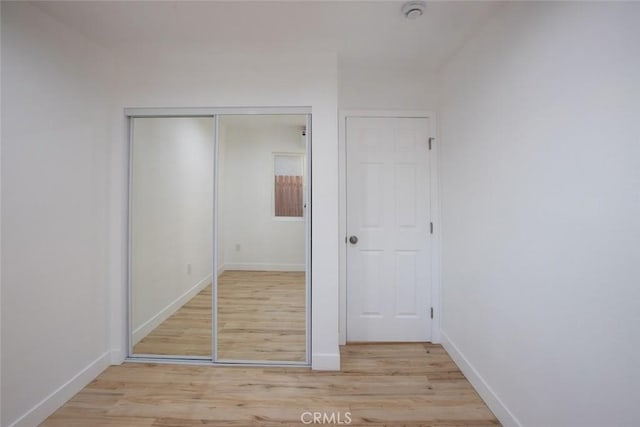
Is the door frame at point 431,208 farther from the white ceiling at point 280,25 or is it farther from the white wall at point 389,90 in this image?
the white ceiling at point 280,25

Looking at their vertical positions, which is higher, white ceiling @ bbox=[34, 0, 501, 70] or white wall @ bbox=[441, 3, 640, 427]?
white ceiling @ bbox=[34, 0, 501, 70]

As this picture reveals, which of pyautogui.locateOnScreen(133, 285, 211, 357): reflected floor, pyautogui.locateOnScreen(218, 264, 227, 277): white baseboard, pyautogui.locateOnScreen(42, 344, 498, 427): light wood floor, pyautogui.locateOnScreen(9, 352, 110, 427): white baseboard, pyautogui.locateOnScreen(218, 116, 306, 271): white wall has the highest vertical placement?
pyautogui.locateOnScreen(218, 116, 306, 271): white wall

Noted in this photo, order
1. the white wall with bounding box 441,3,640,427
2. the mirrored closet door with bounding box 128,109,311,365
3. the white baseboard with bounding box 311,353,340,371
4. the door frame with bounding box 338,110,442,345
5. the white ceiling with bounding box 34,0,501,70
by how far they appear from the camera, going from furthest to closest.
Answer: the door frame with bounding box 338,110,442,345 < the mirrored closet door with bounding box 128,109,311,365 < the white baseboard with bounding box 311,353,340,371 < the white ceiling with bounding box 34,0,501,70 < the white wall with bounding box 441,3,640,427

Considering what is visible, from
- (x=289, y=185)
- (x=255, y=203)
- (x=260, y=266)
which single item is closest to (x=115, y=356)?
(x=260, y=266)

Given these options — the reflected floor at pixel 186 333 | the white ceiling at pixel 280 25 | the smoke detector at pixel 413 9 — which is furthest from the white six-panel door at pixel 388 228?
the reflected floor at pixel 186 333

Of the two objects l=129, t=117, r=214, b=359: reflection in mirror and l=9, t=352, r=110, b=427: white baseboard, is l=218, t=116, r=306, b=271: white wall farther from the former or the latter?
l=9, t=352, r=110, b=427: white baseboard

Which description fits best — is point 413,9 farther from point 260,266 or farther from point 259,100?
point 260,266

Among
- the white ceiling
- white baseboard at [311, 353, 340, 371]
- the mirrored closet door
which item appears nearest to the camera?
the white ceiling

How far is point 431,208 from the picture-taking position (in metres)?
2.53

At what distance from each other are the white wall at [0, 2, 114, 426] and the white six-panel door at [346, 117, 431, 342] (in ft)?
6.85

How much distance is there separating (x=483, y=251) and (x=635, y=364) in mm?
936

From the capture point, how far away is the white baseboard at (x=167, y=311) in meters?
2.29

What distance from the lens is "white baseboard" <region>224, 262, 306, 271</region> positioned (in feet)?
7.53

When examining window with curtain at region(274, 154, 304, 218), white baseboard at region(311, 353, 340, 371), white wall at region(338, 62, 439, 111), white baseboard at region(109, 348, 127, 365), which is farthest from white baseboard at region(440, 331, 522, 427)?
white baseboard at region(109, 348, 127, 365)
